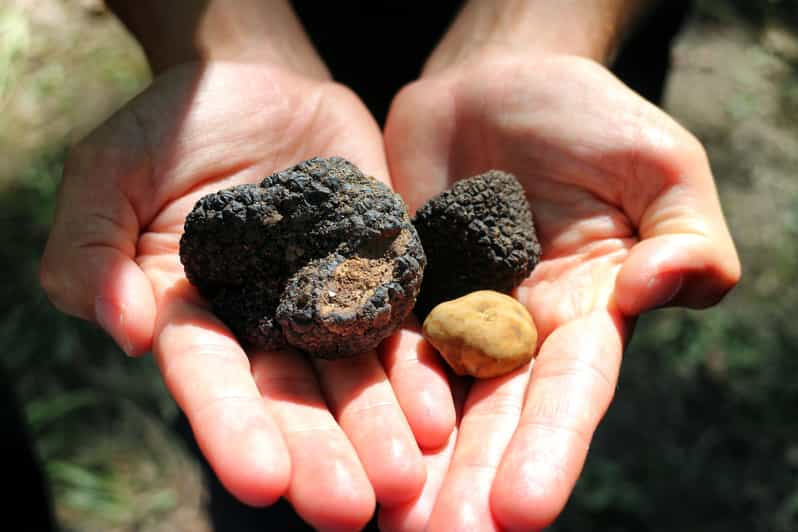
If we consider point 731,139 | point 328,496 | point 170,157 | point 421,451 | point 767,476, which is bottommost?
point 767,476

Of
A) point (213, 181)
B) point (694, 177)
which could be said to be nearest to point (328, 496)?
point (213, 181)

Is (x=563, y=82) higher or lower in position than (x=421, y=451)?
higher

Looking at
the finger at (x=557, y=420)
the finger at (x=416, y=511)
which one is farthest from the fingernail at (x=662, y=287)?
the finger at (x=416, y=511)

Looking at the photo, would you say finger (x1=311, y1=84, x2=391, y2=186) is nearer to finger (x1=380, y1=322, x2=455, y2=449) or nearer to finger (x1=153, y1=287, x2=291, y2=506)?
finger (x1=380, y1=322, x2=455, y2=449)

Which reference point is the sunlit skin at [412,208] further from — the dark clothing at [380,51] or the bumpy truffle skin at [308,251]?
the dark clothing at [380,51]

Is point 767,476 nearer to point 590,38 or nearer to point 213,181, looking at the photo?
point 590,38

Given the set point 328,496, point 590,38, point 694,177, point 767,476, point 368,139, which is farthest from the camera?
point 767,476

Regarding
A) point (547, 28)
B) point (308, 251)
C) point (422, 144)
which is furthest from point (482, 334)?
point (547, 28)

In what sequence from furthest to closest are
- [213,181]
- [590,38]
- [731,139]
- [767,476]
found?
[731,139]
[767,476]
[590,38]
[213,181]
